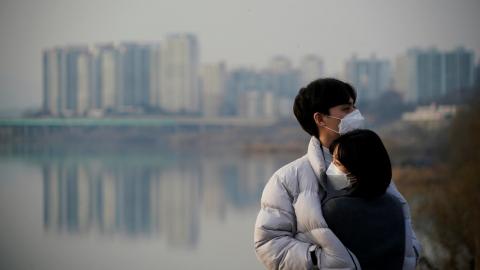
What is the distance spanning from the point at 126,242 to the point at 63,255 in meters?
1.14

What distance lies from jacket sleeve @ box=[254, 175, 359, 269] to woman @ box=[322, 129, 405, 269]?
0.07 ft

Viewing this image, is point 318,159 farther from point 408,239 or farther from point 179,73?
point 179,73

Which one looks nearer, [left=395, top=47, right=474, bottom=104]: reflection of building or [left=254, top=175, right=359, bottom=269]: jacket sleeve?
[left=254, top=175, right=359, bottom=269]: jacket sleeve

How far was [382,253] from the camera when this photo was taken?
1039mm

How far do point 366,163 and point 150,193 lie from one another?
13.3 m

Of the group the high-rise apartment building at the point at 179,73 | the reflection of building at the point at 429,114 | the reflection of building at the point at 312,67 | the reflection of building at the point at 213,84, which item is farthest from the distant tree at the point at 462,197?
the high-rise apartment building at the point at 179,73

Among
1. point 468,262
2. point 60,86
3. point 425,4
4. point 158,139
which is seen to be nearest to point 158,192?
point 158,139

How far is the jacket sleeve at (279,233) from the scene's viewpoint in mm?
1034

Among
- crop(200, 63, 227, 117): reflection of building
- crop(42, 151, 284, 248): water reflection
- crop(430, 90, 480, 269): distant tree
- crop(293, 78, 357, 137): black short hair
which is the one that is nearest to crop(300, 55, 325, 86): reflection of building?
crop(200, 63, 227, 117): reflection of building

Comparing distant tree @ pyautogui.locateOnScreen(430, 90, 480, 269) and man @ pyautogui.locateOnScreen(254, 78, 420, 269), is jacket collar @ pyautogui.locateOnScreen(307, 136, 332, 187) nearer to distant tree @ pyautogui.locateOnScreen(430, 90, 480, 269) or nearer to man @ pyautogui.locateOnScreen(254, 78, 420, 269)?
man @ pyautogui.locateOnScreen(254, 78, 420, 269)

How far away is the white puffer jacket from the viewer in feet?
3.36

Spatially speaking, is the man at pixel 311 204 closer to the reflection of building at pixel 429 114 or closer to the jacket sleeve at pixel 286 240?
the jacket sleeve at pixel 286 240

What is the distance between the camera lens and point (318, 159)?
106 cm

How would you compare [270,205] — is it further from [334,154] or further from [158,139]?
[158,139]
